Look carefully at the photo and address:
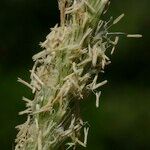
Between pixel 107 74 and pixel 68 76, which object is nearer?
pixel 68 76

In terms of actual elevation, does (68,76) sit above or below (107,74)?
below

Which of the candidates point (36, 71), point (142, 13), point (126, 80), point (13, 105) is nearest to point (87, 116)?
point (13, 105)

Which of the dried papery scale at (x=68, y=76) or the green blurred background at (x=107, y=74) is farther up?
the green blurred background at (x=107, y=74)

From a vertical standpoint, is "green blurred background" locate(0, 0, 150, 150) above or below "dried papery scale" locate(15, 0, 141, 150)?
above

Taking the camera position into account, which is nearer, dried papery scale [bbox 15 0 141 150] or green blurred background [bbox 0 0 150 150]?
dried papery scale [bbox 15 0 141 150]

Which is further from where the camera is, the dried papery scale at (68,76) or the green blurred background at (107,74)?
the green blurred background at (107,74)
